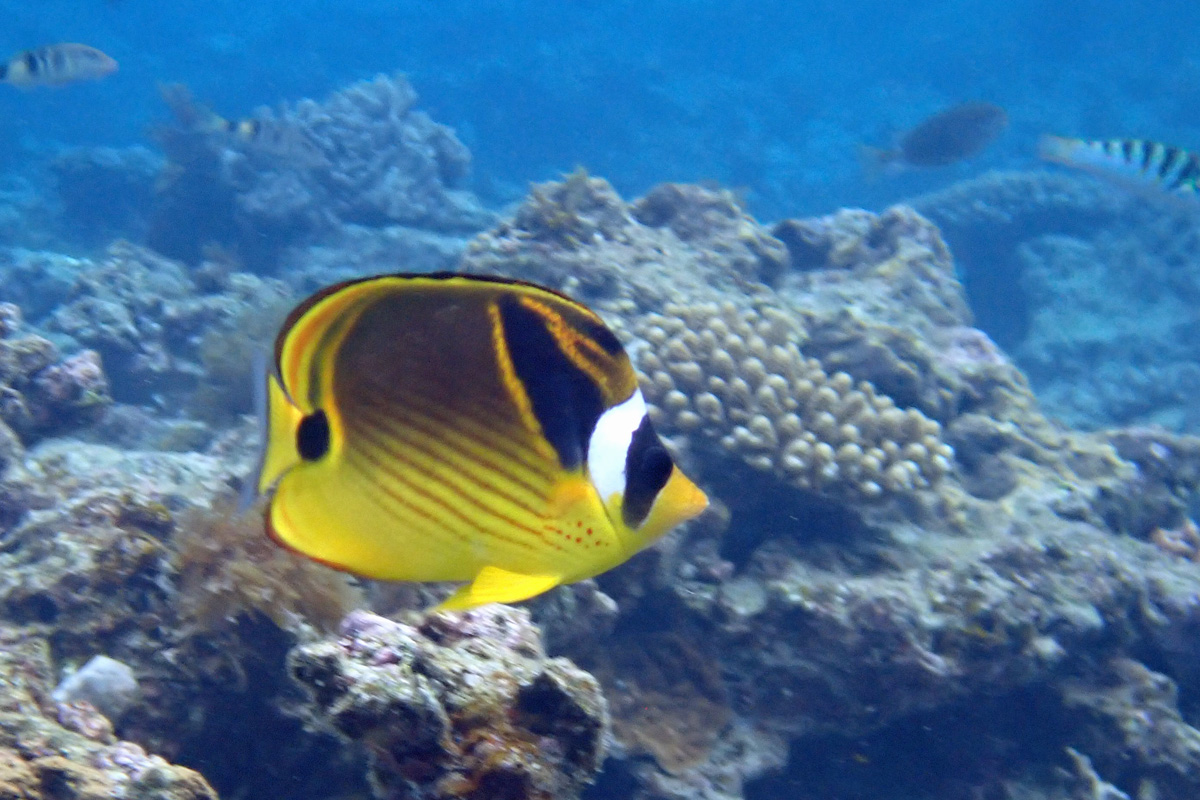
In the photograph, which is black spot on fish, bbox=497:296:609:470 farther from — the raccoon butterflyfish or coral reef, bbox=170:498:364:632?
coral reef, bbox=170:498:364:632

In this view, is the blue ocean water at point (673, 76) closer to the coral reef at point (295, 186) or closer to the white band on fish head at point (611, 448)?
the coral reef at point (295, 186)

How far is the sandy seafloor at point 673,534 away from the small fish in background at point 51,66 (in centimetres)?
236

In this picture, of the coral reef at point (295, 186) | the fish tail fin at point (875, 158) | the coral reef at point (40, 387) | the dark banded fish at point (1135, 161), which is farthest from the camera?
the coral reef at point (295, 186)

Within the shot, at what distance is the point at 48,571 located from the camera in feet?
9.70

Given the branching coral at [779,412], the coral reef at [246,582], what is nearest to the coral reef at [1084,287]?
the branching coral at [779,412]

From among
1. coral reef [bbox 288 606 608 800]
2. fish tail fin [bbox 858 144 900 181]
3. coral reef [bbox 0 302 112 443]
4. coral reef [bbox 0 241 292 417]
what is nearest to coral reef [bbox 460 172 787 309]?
coral reef [bbox 0 241 292 417]

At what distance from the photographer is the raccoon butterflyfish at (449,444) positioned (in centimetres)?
100

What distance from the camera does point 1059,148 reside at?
8281mm

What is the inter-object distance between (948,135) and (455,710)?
13.1 meters

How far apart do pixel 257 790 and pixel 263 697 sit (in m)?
0.32

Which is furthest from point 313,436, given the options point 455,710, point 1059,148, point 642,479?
point 1059,148

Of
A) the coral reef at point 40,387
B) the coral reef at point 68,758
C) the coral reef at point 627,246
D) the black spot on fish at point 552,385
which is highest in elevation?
the black spot on fish at point 552,385

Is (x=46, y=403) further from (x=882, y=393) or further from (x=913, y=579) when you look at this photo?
(x=882, y=393)

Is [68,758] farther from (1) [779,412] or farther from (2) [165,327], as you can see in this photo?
(2) [165,327]
